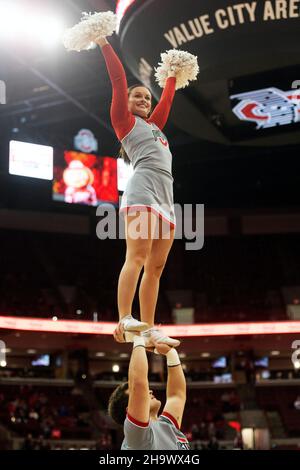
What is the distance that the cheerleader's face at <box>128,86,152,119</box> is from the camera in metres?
3.94

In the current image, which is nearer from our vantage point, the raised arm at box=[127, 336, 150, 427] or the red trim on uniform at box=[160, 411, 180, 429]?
the raised arm at box=[127, 336, 150, 427]

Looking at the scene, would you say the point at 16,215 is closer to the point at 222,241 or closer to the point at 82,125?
the point at 82,125

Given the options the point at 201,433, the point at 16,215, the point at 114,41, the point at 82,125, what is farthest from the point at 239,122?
the point at 16,215

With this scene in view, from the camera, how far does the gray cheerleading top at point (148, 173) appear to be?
3.70m

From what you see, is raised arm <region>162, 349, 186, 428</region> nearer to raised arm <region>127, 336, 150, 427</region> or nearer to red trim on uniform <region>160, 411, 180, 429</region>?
red trim on uniform <region>160, 411, 180, 429</region>

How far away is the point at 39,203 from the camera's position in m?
23.0

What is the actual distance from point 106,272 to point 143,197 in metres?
20.6

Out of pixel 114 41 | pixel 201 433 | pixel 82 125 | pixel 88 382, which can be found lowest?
pixel 201 433

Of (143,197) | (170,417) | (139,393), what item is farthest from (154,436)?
(143,197)

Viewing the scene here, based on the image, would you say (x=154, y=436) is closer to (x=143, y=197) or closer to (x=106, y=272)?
(x=143, y=197)

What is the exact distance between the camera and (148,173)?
12.3 ft

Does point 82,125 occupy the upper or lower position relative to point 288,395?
upper

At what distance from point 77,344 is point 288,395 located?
24.7 ft

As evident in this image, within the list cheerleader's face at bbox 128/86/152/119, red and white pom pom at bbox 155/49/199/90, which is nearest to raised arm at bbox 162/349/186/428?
cheerleader's face at bbox 128/86/152/119
